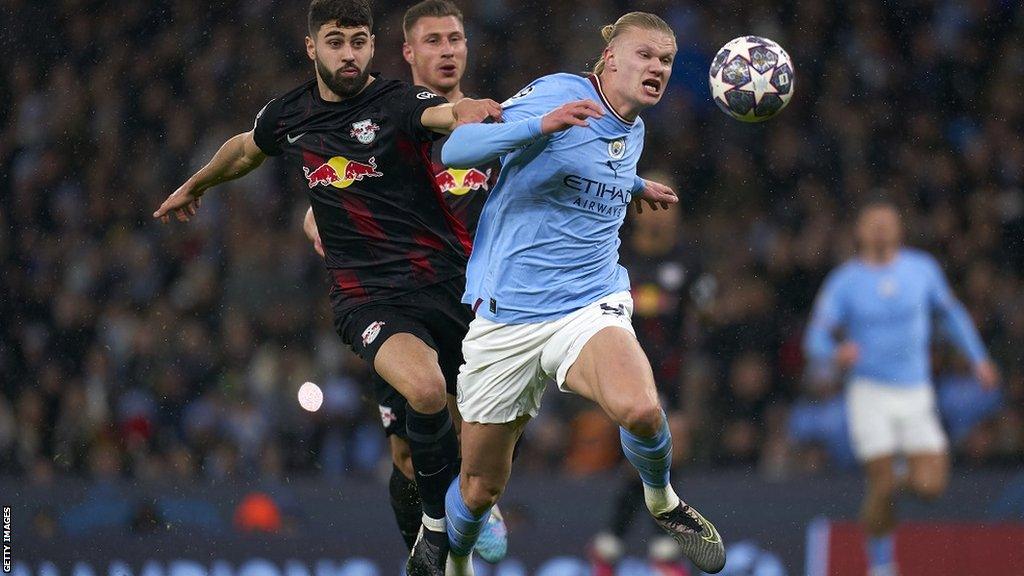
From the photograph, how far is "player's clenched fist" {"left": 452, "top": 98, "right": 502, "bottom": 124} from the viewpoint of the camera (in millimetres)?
5422

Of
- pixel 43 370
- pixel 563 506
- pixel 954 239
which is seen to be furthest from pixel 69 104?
pixel 954 239

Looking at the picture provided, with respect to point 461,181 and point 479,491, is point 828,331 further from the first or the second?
point 479,491

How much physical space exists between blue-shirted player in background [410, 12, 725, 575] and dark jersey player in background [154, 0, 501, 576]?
0.29m

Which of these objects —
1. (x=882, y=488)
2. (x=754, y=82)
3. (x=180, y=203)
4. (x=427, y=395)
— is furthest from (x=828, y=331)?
(x=180, y=203)

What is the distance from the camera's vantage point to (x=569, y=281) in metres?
5.81

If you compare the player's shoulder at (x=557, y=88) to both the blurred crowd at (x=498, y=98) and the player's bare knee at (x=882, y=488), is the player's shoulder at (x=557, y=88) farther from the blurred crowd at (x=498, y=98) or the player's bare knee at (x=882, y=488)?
the player's bare knee at (x=882, y=488)

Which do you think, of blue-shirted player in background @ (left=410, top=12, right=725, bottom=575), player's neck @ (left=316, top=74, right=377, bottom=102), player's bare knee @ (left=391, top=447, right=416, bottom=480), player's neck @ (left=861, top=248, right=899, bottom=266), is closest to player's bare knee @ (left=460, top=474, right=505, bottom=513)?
blue-shirted player in background @ (left=410, top=12, right=725, bottom=575)

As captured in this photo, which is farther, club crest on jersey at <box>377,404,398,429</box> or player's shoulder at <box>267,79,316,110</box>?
club crest on jersey at <box>377,404,398,429</box>

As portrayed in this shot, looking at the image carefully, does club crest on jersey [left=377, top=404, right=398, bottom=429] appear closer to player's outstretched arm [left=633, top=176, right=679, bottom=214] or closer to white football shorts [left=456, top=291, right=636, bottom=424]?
white football shorts [left=456, top=291, right=636, bottom=424]

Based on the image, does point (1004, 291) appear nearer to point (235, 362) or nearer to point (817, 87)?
point (817, 87)

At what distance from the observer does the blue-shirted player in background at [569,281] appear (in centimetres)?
562

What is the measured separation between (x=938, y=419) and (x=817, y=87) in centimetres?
347

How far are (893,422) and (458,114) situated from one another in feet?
17.5
